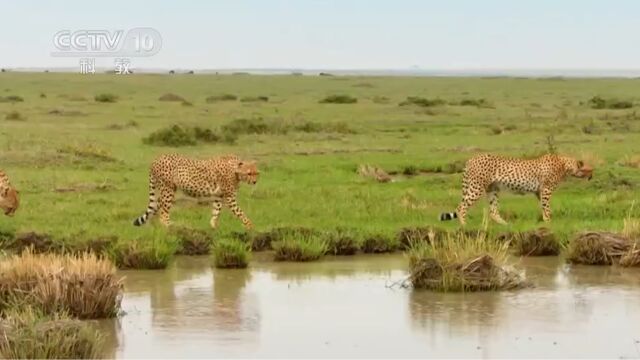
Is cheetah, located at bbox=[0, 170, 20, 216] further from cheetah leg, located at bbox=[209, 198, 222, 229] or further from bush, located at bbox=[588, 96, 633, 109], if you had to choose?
bush, located at bbox=[588, 96, 633, 109]

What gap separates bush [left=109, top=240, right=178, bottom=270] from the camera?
14742mm

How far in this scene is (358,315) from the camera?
40.1 feet

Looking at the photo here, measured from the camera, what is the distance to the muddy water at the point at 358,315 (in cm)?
1062

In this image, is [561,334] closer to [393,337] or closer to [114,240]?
[393,337]

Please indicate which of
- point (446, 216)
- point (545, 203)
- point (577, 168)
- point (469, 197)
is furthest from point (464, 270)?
point (577, 168)

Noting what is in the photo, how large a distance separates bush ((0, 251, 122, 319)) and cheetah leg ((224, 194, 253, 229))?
18.0 feet

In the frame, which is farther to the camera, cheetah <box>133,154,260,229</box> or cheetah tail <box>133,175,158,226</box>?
cheetah <box>133,154,260,229</box>

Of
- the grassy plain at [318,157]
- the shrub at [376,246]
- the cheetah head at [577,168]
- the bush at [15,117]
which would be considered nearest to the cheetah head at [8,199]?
the grassy plain at [318,157]

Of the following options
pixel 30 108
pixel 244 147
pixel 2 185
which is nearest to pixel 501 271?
pixel 2 185

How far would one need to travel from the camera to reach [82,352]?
9.41 metres

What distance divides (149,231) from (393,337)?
5.93 meters

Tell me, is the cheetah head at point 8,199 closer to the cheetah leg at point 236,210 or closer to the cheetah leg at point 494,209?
the cheetah leg at point 236,210

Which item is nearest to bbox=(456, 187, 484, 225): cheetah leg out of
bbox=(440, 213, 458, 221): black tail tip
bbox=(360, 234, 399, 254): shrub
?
bbox=(440, 213, 458, 221): black tail tip

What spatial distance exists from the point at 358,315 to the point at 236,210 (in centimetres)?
566
